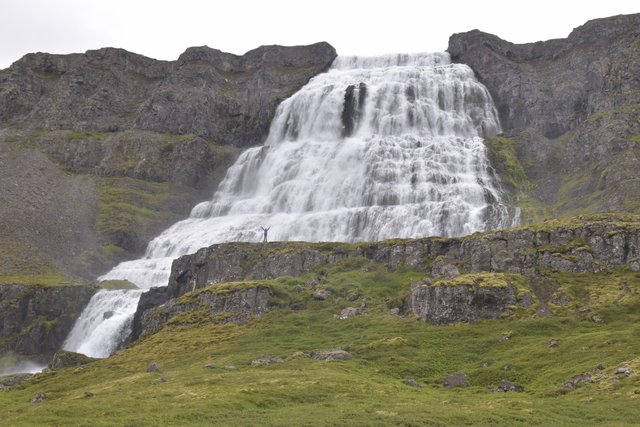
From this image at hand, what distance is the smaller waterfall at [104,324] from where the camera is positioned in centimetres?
9144

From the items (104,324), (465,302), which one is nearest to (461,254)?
(465,302)

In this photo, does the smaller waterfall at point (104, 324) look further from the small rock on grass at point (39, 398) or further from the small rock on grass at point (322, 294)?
the small rock on grass at point (39, 398)

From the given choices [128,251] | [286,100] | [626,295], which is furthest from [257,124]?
[626,295]

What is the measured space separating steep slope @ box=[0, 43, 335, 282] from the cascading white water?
790 cm

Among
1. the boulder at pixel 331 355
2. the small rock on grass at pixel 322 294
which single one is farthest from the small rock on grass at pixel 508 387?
the small rock on grass at pixel 322 294

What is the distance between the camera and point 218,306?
258ft

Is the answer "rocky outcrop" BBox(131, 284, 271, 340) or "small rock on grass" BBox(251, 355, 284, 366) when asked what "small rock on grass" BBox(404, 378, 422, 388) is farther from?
"rocky outcrop" BBox(131, 284, 271, 340)

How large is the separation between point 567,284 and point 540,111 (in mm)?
99614

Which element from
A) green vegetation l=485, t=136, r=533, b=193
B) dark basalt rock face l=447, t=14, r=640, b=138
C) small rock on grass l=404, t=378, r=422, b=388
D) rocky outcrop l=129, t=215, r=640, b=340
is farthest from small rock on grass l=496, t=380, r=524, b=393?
dark basalt rock face l=447, t=14, r=640, b=138

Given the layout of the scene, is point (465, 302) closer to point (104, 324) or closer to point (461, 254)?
point (461, 254)

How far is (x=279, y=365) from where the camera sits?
55.7 metres

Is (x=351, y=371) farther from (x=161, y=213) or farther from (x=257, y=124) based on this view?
(x=257, y=124)

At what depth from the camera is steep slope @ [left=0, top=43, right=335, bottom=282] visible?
136 metres

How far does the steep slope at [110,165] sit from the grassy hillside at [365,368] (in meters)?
67.3
